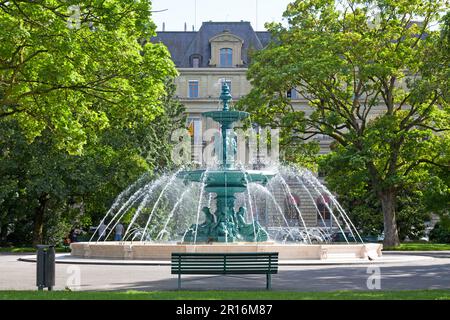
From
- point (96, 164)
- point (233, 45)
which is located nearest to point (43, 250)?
point (96, 164)

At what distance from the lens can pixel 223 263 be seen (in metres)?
17.2

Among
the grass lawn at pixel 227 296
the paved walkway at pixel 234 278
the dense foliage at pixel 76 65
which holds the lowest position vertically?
the paved walkway at pixel 234 278

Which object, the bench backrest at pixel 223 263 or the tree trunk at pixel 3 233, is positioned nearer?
the bench backrest at pixel 223 263

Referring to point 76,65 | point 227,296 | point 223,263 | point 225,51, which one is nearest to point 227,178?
point 76,65

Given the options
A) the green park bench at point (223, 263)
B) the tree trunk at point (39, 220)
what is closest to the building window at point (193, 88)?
the tree trunk at point (39, 220)

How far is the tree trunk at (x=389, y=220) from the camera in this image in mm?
42375

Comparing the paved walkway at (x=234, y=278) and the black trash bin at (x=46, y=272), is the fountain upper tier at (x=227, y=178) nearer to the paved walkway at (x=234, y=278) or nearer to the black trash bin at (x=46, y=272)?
the paved walkway at (x=234, y=278)

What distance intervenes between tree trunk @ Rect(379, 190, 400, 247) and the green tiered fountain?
1399cm

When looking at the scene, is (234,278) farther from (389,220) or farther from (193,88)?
(193,88)

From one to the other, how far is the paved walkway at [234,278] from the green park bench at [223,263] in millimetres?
365

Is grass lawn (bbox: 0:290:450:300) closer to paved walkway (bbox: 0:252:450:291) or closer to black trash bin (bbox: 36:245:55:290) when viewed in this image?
black trash bin (bbox: 36:245:55:290)

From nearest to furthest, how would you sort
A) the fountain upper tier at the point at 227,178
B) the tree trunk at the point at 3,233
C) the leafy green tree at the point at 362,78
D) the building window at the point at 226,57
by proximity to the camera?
the fountain upper tier at the point at 227,178 < the leafy green tree at the point at 362,78 < the tree trunk at the point at 3,233 < the building window at the point at 226,57

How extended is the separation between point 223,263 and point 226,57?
63.9 m
